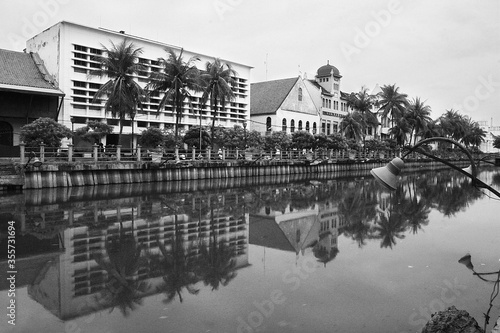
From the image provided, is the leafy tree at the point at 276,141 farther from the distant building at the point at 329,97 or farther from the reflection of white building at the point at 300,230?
the reflection of white building at the point at 300,230

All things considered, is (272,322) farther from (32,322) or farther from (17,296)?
(17,296)

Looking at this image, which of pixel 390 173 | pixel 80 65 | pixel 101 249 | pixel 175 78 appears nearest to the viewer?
pixel 390 173

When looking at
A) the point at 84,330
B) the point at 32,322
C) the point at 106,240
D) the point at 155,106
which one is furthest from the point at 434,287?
the point at 155,106

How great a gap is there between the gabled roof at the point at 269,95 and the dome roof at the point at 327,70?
353 inches

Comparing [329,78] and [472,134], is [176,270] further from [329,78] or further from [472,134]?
[472,134]

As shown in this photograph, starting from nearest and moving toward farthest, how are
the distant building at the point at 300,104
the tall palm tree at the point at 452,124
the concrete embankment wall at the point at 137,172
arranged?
1. the concrete embankment wall at the point at 137,172
2. the distant building at the point at 300,104
3. the tall palm tree at the point at 452,124

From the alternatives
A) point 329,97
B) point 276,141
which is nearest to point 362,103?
point 329,97

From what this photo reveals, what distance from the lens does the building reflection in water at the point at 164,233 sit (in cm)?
709

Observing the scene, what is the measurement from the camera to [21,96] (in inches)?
1188

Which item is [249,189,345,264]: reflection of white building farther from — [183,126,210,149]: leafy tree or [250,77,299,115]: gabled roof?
[250,77,299,115]: gabled roof

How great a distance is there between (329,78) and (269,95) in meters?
12.7

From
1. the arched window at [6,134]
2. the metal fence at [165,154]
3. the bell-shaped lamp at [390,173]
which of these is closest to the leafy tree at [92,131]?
the metal fence at [165,154]

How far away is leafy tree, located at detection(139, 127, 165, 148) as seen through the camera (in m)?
33.2

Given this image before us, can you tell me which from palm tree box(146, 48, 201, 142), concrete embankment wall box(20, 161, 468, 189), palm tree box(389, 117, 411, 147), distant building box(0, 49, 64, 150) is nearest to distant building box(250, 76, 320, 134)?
palm tree box(389, 117, 411, 147)
